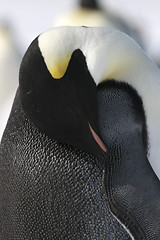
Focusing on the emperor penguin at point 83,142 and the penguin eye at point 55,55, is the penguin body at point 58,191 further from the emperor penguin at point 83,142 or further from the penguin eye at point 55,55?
the penguin eye at point 55,55

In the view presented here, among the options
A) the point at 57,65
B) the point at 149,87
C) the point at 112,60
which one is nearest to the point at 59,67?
the point at 57,65

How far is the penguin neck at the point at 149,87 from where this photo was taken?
1129 millimetres

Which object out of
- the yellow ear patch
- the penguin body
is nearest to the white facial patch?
the yellow ear patch

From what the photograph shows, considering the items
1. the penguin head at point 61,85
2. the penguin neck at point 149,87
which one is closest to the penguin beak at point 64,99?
the penguin head at point 61,85

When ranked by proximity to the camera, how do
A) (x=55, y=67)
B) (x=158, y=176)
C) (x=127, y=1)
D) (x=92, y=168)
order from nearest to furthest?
(x=55, y=67) → (x=92, y=168) → (x=158, y=176) → (x=127, y=1)

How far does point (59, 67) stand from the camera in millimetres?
1003

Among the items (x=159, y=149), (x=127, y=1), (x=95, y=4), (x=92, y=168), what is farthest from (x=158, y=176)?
(x=127, y=1)

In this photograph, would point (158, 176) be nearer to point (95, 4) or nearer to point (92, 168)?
point (92, 168)

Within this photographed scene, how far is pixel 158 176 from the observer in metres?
1.21

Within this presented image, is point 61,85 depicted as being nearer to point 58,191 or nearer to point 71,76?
point 71,76

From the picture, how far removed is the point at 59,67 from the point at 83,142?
153mm

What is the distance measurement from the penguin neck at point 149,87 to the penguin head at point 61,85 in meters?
0.11

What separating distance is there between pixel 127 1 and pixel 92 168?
5744 millimetres

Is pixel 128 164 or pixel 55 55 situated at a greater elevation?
pixel 55 55
